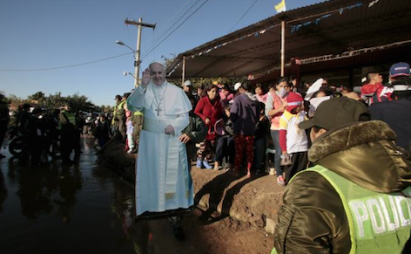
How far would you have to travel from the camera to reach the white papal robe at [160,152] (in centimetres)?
306

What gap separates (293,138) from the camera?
3674 mm

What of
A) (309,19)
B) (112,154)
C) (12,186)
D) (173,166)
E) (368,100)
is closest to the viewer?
(173,166)

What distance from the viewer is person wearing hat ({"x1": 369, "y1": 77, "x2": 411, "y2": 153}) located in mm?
2553

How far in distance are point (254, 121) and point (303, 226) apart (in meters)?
3.73

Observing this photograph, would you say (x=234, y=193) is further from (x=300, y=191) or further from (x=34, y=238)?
(x=300, y=191)

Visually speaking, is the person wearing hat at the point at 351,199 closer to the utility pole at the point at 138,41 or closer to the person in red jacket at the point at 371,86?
the person in red jacket at the point at 371,86

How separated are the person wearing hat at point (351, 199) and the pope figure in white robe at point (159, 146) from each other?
2174 mm

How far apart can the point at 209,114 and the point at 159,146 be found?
2.06 meters

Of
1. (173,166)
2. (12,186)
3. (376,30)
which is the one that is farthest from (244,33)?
(12,186)

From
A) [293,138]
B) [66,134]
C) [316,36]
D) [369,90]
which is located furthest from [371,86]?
[66,134]

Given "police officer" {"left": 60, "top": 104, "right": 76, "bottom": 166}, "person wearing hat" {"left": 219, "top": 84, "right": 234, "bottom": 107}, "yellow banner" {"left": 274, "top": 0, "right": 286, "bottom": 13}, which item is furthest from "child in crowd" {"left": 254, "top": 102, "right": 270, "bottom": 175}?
"police officer" {"left": 60, "top": 104, "right": 76, "bottom": 166}

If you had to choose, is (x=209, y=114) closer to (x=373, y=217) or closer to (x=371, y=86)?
(x=371, y=86)

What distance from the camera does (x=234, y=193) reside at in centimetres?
413

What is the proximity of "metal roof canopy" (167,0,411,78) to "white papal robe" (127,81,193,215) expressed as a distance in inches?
215
